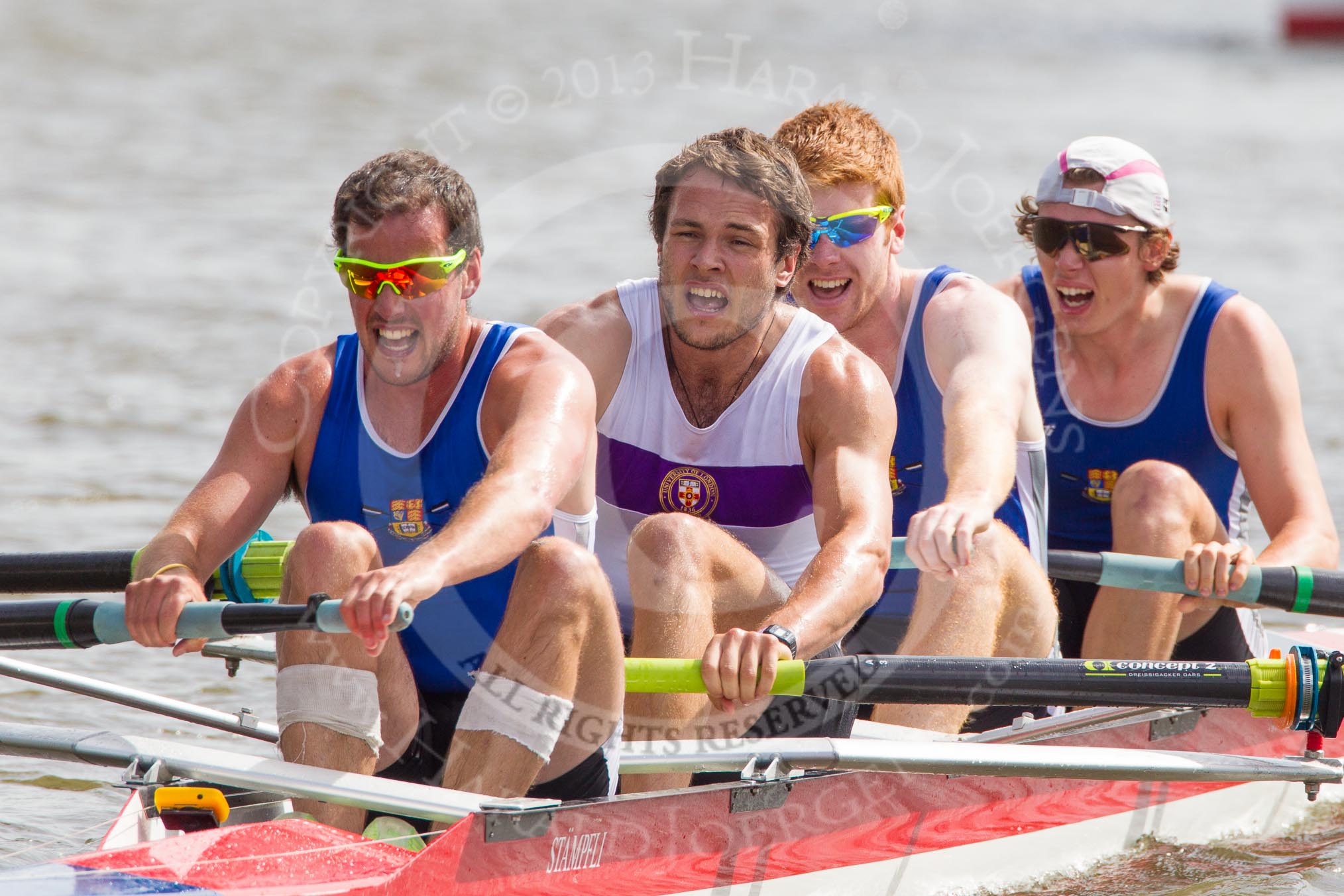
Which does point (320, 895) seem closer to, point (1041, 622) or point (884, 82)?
point (1041, 622)

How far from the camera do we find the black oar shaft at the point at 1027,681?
130 inches

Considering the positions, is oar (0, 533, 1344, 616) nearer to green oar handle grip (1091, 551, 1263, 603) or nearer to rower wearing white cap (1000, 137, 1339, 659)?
green oar handle grip (1091, 551, 1263, 603)

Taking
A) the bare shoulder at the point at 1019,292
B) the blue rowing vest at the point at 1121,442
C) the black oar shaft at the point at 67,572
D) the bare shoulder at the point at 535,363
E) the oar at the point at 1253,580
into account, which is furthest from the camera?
the bare shoulder at the point at 1019,292

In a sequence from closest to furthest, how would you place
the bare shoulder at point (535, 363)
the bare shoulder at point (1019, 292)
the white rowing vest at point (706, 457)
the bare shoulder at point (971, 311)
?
the bare shoulder at point (535, 363)
the white rowing vest at point (706, 457)
the bare shoulder at point (971, 311)
the bare shoulder at point (1019, 292)

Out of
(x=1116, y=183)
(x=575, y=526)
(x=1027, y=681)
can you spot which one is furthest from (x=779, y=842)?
(x=1116, y=183)

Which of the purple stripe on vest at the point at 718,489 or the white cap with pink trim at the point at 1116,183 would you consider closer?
the purple stripe on vest at the point at 718,489

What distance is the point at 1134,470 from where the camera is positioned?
175 inches

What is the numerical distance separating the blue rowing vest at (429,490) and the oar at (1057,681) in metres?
0.40

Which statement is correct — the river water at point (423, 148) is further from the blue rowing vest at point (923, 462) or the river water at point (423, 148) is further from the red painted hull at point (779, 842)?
the blue rowing vest at point (923, 462)

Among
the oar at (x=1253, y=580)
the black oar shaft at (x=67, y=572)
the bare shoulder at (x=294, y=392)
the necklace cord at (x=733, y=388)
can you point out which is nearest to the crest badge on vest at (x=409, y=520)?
the bare shoulder at (x=294, y=392)

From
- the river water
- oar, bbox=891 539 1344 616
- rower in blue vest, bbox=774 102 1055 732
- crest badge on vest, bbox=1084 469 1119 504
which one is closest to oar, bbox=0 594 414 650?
the river water

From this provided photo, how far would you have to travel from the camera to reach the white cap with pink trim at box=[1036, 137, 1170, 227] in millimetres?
4582

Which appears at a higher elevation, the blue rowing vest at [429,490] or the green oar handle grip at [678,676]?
the blue rowing vest at [429,490]

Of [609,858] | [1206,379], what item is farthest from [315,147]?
[609,858]
